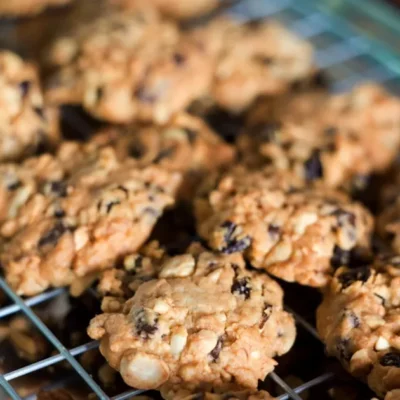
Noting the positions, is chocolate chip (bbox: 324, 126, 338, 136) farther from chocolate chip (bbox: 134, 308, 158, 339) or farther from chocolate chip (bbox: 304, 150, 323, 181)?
chocolate chip (bbox: 134, 308, 158, 339)

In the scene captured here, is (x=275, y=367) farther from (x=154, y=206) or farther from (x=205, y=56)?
(x=205, y=56)

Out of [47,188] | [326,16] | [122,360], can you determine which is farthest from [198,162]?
[326,16]

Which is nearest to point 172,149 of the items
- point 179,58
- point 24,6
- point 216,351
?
point 179,58

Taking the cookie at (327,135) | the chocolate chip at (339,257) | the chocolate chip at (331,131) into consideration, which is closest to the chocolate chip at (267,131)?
the cookie at (327,135)

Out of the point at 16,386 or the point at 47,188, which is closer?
the point at 16,386

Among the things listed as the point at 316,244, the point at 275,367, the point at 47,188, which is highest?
the point at 47,188

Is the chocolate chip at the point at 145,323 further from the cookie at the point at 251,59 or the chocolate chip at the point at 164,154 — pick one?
the cookie at the point at 251,59
